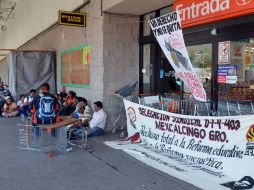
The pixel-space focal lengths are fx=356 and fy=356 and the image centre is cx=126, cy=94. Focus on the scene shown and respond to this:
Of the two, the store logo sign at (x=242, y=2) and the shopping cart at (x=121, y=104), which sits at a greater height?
A: the store logo sign at (x=242, y=2)

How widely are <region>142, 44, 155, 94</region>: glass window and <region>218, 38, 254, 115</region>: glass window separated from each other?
286 cm

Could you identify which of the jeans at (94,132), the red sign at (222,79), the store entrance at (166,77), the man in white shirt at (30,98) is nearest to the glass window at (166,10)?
the store entrance at (166,77)

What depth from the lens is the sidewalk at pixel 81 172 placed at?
5.30 meters

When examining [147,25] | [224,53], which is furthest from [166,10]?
[224,53]

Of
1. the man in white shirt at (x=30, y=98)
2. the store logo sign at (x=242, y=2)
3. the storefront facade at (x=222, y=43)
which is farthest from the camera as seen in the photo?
the man in white shirt at (x=30, y=98)

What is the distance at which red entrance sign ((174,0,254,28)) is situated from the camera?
5984mm

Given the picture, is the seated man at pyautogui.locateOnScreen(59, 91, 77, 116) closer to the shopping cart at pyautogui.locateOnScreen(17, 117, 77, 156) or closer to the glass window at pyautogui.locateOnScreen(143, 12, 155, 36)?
the shopping cart at pyautogui.locateOnScreen(17, 117, 77, 156)

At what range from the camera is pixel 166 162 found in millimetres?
6375

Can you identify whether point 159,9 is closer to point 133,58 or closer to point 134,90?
point 133,58

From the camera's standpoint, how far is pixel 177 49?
19.6 feet

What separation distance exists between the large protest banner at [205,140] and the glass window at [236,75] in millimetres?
1011

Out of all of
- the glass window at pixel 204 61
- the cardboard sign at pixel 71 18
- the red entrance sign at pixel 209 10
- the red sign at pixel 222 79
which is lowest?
the red sign at pixel 222 79

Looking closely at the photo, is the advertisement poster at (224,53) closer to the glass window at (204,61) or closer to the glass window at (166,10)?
the glass window at (204,61)

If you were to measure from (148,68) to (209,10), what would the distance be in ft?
11.2
